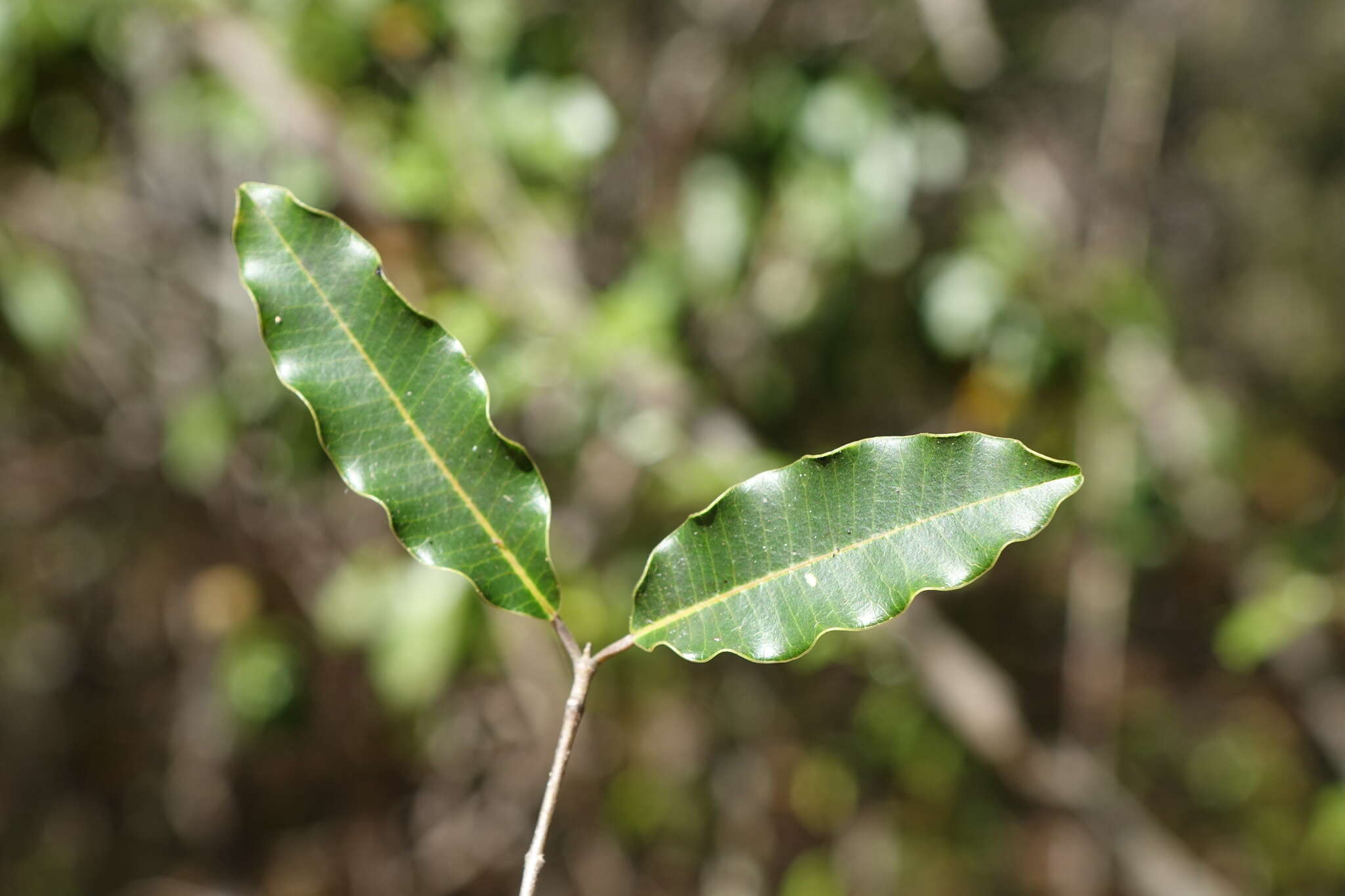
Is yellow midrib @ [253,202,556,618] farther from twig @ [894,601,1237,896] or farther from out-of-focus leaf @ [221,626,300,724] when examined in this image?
out-of-focus leaf @ [221,626,300,724]

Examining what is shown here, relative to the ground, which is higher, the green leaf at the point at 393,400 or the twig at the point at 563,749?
the green leaf at the point at 393,400

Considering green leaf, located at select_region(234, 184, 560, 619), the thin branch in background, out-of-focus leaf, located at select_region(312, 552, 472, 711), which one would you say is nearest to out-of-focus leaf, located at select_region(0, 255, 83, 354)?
out-of-focus leaf, located at select_region(312, 552, 472, 711)

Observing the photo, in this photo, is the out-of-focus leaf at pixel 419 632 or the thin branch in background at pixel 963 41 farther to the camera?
the thin branch in background at pixel 963 41

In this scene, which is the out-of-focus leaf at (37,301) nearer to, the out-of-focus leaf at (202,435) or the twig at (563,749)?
the out-of-focus leaf at (202,435)

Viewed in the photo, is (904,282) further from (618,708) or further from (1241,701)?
(1241,701)

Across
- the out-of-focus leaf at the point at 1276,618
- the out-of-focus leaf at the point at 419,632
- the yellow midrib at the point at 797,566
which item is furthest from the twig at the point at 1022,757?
the yellow midrib at the point at 797,566

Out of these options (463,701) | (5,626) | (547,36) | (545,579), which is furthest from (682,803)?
(5,626)

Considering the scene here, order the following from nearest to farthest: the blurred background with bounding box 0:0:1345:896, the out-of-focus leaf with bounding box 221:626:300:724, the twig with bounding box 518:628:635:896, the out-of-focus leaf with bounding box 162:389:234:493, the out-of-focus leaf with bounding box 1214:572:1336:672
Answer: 1. the twig with bounding box 518:628:635:896
2. the out-of-focus leaf with bounding box 1214:572:1336:672
3. the blurred background with bounding box 0:0:1345:896
4. the out-of-focus leaf with bounding box 162:389:234:493
5. the out-of-focus leaf with bounding box 221:626:300:724

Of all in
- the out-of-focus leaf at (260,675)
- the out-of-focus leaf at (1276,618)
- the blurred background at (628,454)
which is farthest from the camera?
the out-of-focus leaf at (260,675)
